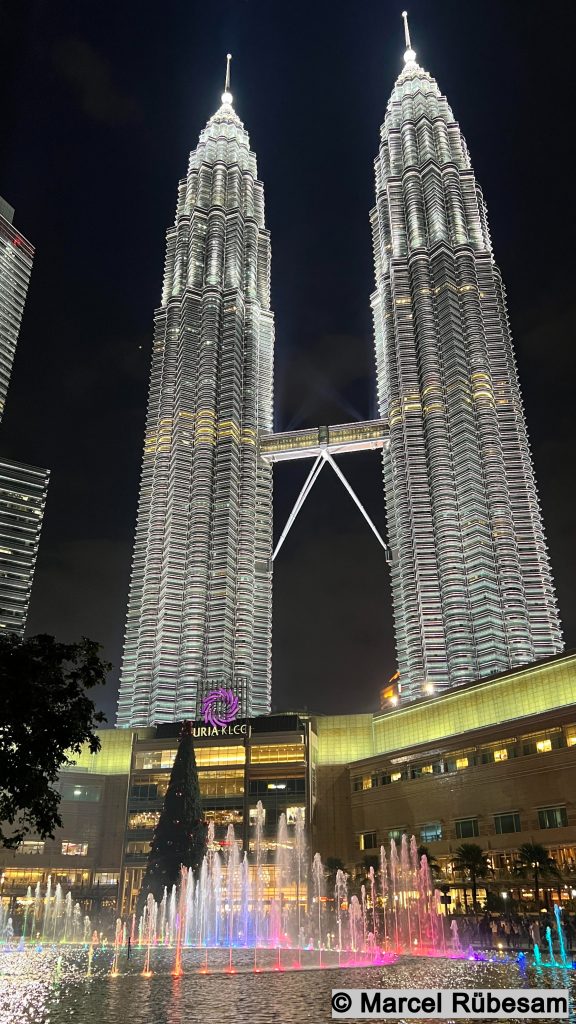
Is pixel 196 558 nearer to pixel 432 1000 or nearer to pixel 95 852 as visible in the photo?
pixel 95 852

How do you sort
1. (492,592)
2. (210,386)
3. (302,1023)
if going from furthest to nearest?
(210,386) < (492,592) < (302,1023)

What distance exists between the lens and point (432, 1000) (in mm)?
15477

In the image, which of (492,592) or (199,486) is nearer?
(492,592)

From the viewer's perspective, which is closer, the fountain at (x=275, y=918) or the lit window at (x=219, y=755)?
the fountain at (x=275, y=918)

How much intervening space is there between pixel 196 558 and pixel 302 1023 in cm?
14825

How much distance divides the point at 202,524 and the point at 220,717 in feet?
191

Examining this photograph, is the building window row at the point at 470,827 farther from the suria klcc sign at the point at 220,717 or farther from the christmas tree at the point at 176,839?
the christmas tree at the point at 176,839

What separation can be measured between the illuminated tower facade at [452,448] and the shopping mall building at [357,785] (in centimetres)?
3208

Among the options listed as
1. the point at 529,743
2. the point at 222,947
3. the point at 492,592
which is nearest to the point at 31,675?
the point at 222,947

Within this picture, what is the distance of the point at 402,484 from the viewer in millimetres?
165125

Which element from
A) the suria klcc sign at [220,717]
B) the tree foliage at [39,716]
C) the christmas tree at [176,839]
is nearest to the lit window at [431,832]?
the suria klcc sign at [220,717]

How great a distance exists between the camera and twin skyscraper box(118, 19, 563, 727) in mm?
146000

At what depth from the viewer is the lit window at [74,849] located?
12319 centimetres

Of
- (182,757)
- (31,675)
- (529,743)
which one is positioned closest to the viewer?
(31,675)
